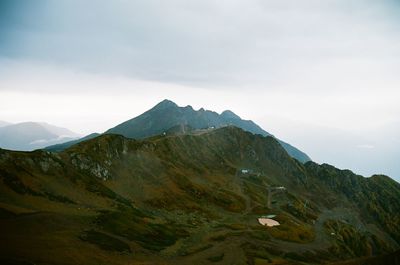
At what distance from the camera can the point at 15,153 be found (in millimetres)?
172375

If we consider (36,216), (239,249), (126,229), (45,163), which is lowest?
(239,249)

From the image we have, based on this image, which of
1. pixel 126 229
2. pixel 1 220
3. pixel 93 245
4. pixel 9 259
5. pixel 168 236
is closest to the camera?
pixel 9 259

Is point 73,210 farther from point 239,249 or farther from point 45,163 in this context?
point 239,249

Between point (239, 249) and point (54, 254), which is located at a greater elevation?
point (54, 254)

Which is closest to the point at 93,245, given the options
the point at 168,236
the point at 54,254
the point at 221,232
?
the point at 54,254

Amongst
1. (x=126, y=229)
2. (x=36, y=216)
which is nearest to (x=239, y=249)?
(x=126, y=229)

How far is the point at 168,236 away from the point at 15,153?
8925cm

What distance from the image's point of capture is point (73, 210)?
15100 cm

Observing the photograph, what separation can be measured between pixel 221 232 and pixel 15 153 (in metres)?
117

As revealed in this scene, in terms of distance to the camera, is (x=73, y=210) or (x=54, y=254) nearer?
(x=54, y=254)

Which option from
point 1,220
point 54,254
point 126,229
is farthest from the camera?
point 126,229

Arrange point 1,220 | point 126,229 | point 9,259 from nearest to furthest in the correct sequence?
point 9,259
point 1,220
point 126,229

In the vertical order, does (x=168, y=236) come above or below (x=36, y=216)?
below

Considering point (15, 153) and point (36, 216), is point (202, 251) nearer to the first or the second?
point (36, 216)
